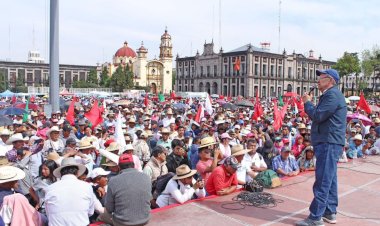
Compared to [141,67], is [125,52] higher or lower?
higher

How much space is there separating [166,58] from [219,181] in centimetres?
9312

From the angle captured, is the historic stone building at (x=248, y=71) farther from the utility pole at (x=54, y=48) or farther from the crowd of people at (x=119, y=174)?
the crowd of people at (x=119, y=174)

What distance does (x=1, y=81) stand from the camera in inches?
3339

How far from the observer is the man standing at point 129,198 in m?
4.04

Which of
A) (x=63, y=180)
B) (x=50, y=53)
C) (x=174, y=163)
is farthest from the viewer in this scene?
(x=50, y=53)

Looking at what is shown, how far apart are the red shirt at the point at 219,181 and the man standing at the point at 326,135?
1463 millimetres

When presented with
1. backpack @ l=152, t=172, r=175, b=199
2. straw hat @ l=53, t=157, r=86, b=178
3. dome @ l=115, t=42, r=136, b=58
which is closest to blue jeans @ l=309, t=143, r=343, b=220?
backpack @ l=152, t=172, r=175, b=199

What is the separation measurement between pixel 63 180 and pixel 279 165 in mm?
4724

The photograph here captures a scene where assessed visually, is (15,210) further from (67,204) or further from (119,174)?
(119,174)

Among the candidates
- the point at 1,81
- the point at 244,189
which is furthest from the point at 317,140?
the point at 1,81

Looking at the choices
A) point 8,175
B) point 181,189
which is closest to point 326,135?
point 181,189

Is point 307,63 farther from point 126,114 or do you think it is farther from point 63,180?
point 63,180

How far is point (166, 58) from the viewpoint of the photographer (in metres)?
97.3

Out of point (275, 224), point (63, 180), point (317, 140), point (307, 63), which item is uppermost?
point (307, 63)
